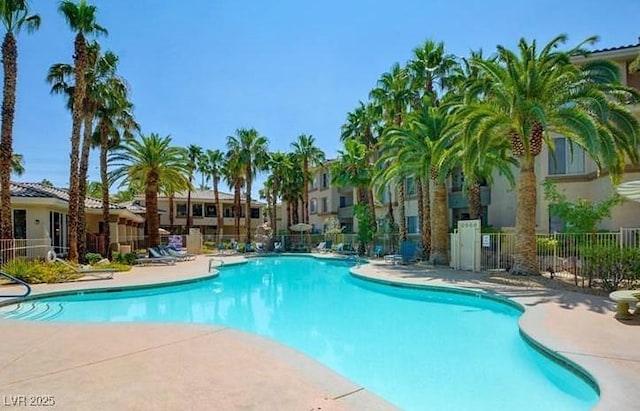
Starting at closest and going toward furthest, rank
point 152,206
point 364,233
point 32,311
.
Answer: point 32,311 → point 152,206 → point 364,233

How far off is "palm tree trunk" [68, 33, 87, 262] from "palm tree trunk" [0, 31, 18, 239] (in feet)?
8.96

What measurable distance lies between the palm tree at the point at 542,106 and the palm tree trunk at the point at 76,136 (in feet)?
57.6

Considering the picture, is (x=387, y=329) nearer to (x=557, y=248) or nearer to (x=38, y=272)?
(x=557, y=248)

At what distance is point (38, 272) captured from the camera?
15.8m

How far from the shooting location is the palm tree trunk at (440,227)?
22359 mm

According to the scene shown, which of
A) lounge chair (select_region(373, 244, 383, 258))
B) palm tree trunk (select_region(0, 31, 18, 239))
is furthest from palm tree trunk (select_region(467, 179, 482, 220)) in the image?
palm tree trunk (select_region(0, 31, 18, 239))

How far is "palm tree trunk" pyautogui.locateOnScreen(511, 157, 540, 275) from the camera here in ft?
52.4

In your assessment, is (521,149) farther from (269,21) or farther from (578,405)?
(578,405)

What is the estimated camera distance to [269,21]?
17.8 m

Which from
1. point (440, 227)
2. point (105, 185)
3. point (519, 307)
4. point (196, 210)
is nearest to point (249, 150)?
point (105, 185)

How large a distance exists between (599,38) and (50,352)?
1773cm

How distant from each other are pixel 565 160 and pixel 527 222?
7909 mm

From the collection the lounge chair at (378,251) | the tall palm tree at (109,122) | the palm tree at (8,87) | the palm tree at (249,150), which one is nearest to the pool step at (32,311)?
the palm tree at (8,87)

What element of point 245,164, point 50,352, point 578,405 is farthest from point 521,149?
point 245,164
